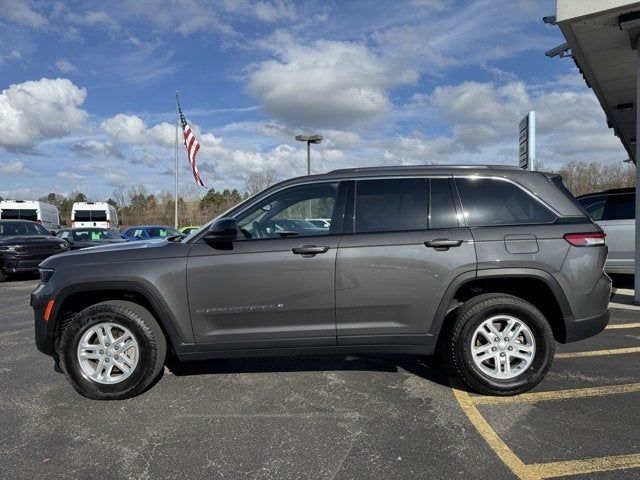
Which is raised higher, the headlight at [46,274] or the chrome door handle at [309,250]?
the chrome door handle at [309,250]

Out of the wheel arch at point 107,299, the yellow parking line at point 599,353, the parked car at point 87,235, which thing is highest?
the parked car at point 87,235

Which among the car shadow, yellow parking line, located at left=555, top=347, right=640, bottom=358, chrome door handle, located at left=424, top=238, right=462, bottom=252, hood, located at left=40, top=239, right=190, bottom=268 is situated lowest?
the car shadow

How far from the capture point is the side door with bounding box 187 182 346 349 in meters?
4.08

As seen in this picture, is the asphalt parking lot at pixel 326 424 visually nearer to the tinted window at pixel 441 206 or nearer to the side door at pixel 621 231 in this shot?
the tinted window at pixel 441 206

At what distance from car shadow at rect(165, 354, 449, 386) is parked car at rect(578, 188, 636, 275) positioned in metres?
5.82

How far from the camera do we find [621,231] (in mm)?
9125

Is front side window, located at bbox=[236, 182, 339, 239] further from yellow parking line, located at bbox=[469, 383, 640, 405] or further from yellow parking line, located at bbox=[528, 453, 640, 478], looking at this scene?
yellow parking line, located at bbox=[528, 453, 640, 478]

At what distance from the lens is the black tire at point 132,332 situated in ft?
13.6

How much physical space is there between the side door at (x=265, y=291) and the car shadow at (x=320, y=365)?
3.12ft

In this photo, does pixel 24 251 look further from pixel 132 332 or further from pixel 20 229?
pixel 132 332

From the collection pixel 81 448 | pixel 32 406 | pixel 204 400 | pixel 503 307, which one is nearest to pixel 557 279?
pixel 503 307

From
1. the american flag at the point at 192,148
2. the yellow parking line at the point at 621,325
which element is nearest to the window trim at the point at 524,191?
the yellow parking line at the point at 621,325

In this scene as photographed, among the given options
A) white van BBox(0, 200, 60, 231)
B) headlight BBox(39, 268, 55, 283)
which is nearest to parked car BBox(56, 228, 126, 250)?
white van BBox(0, 200, 60, 231)

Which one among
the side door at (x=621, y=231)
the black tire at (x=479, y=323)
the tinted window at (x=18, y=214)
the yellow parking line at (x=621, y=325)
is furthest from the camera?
the tinted window at (x=18, y=214)
